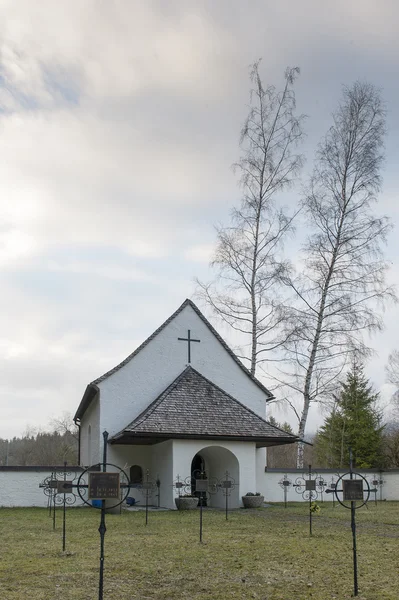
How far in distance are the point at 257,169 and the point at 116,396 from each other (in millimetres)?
13317

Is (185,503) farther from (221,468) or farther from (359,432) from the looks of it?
(359,432)

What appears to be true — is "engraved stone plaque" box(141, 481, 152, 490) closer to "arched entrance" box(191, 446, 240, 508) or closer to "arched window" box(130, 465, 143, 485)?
"arched entrance" box(191, 446, 240, 508)

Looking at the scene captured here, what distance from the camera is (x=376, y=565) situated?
9453 mm

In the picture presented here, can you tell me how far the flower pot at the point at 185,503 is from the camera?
64.9 ft

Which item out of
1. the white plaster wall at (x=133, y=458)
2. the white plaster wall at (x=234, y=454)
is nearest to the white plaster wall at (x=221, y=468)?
the white plaster wall at (x=234, y=454)

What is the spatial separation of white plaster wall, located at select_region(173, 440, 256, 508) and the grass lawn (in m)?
4.45

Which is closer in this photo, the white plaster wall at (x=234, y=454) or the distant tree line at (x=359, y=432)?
the white plaster wall at (x=234, y=454)

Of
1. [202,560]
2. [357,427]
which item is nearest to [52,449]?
[357,427]

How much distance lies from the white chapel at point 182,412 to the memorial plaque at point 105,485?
12330mm

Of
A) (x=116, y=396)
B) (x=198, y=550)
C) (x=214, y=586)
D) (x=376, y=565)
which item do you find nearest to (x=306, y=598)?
(x=214, y=586)

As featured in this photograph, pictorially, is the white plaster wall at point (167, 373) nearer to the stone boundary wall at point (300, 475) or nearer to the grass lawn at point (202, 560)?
the stone boundary wall at point (300, 475)

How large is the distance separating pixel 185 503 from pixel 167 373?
6.02 metres

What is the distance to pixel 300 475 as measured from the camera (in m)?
26.2

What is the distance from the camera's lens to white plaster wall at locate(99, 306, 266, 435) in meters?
23.5
